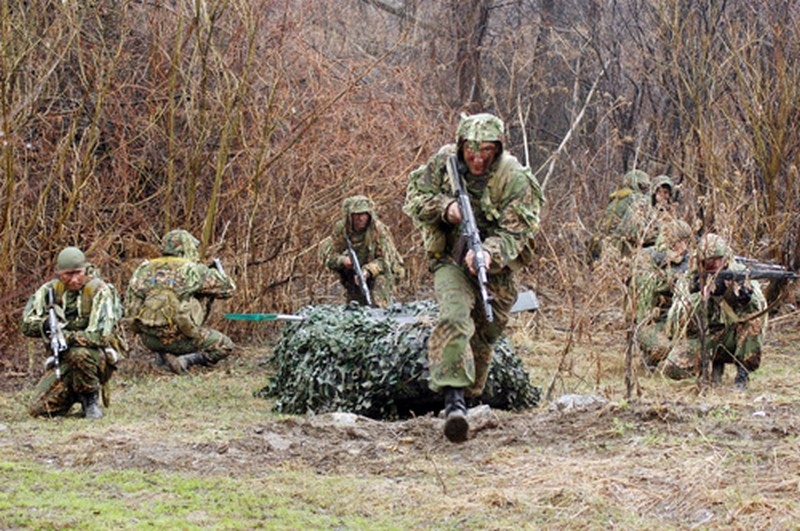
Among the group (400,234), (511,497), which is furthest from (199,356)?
(511,497)

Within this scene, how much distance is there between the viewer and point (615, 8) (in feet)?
78.7

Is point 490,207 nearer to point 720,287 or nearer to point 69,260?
point 69,260

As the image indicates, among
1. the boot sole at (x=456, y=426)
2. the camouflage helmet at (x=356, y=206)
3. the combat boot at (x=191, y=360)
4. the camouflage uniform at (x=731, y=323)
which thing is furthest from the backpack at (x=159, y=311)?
the boot sole at (x=456, y=426)

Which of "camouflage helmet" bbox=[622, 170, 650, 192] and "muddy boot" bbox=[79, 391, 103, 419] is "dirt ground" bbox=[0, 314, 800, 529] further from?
"camouflage helmet" bbox=[622, 170, 650, 192]

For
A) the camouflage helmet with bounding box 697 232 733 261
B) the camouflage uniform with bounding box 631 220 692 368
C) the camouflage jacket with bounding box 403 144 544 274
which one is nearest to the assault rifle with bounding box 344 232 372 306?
the camouflage uniform with bounding box 631 220 692 368

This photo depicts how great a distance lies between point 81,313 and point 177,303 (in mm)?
3219

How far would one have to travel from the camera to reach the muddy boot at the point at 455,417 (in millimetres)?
7562

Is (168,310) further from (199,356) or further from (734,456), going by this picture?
(734,456)

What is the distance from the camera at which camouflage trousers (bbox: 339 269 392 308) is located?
14883 millimetres

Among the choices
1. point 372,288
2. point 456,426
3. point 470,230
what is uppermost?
point 470,230

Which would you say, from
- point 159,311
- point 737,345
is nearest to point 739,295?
point 737,345

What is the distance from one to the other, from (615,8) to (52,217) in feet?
41.2

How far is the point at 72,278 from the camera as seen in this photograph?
10.5m

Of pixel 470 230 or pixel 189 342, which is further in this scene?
pixel 189 342
